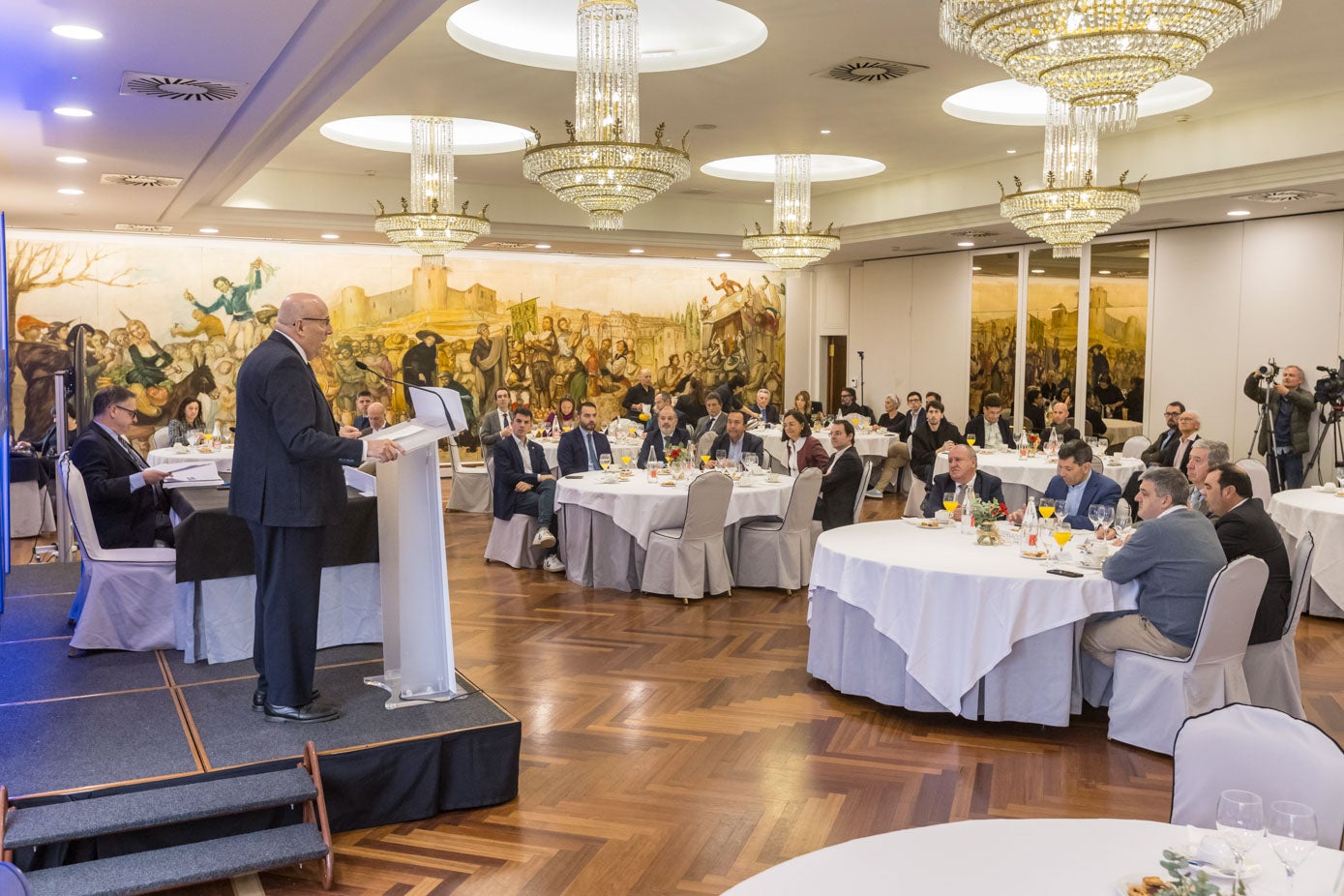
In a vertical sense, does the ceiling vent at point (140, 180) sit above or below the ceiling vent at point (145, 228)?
below

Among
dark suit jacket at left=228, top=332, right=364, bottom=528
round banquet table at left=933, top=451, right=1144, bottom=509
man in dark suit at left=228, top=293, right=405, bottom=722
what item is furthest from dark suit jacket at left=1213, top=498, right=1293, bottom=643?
round banquet table at left=933, top=451, right=1144, bottom=509

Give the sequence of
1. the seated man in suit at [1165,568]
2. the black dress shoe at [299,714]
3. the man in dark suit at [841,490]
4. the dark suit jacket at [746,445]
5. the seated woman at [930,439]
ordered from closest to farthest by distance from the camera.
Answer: the black dress shoe at [299,714], the seated man in suit at [1165,568], the man in dark suit at [841,490], the dark suit jacket at [746,445], the seated woman at [930,439]

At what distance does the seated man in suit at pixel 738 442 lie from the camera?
1002cm

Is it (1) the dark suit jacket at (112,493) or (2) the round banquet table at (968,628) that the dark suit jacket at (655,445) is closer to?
(2) the round banquet table at (968,628)

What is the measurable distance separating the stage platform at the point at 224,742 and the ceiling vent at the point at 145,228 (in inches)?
378

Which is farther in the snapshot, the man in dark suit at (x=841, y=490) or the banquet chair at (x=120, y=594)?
the man in dark suit at (x=841, y=490)

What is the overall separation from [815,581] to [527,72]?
4848 millimetres

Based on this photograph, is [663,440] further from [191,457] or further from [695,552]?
[191,457]

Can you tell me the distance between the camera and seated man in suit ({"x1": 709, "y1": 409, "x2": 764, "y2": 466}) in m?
10.0

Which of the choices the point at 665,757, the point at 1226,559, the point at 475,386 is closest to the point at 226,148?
the point at 665,757

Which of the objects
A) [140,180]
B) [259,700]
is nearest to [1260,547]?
[259,700]

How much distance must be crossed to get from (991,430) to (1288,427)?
3.07 meters

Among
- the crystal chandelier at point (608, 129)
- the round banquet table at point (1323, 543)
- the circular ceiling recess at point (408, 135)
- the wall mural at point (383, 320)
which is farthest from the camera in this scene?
the wall mural at point (383, 320)

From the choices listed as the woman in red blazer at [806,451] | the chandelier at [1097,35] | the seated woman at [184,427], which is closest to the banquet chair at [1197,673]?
the chandelier at [1097,35]
